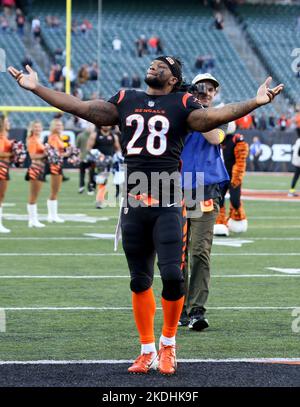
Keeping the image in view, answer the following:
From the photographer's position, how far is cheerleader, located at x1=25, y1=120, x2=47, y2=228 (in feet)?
52.9

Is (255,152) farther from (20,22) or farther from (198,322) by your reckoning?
(198,322)

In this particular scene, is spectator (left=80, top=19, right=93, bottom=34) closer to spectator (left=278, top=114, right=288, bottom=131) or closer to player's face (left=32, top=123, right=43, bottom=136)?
spectator (left=278, top=114, right=288, bottom=131)

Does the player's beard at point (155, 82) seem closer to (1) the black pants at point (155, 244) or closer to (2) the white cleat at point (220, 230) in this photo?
(1) the black pants at point (155, 244)

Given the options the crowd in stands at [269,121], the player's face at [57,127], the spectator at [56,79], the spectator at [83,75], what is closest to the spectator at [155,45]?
the spectator at [83,75]

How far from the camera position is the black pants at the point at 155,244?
646 cm

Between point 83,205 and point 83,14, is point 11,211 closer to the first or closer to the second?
point 83,205

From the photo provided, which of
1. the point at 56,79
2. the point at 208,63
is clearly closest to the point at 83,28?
the point at 208,63

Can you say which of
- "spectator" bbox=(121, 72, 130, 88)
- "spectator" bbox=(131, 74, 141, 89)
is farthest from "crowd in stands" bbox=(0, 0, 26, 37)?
"spectator" bbox=(131, 74, 141, 89)

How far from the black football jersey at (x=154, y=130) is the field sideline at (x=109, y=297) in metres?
1.25

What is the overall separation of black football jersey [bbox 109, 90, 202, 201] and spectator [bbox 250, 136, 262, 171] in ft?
87.7

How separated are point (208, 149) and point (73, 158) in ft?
42.8

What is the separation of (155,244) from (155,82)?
960 mm

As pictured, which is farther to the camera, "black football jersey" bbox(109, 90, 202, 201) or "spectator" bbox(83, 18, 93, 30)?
"spectator" bbox(83, 18, 93, 30)
